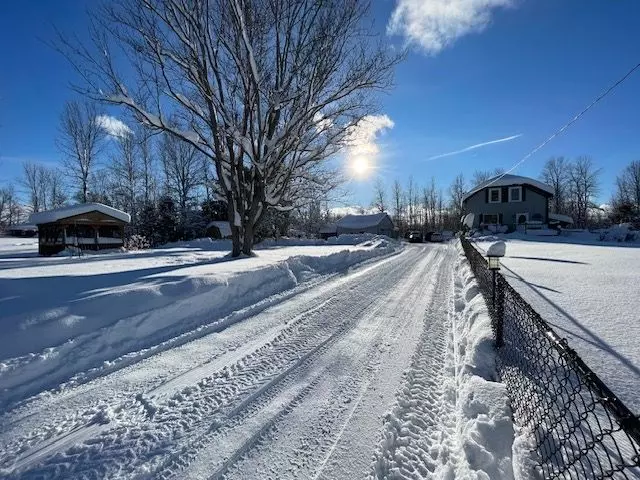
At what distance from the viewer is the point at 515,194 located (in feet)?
126

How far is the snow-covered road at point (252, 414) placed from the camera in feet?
8.10

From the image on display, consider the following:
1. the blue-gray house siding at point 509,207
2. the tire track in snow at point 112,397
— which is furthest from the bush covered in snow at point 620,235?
the tire track in snow at point 112,397

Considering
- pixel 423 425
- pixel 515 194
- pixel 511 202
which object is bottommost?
pixel 423 425

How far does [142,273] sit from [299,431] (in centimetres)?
681

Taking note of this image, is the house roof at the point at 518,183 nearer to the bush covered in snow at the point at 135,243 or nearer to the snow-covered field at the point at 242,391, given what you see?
the bush covered in snow at the point at 135,243

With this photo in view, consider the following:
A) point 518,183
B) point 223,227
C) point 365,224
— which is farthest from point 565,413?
point 365,224

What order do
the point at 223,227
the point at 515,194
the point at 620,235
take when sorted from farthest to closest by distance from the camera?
1. the point at 515,194
2. the point at 223,227
3. the point at 620,235

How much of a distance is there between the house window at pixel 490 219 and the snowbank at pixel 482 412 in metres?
39.6

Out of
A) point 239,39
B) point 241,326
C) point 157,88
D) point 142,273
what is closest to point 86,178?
point 157,88

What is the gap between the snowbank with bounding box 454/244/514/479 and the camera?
93.8 inches

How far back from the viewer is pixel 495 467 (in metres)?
→ 2.35

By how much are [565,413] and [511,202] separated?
138ft

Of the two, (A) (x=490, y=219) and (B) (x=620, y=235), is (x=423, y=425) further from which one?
(A) (x=490, y=219)

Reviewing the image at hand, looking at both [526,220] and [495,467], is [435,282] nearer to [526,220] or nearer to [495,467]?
[495,467]
